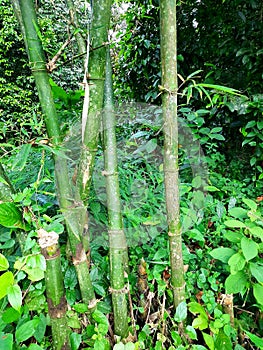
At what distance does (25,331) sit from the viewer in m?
0.57

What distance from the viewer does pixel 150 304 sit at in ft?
Answer: 2.66

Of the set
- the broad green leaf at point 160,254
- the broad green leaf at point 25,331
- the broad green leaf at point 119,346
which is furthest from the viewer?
the broad green leaf at point 160,254

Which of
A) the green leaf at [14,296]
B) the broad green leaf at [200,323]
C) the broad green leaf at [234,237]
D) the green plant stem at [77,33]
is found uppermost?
the green plant stem at [77,33]

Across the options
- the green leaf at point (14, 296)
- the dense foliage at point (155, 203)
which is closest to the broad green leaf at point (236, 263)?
the dense foliage at point (155, 203)

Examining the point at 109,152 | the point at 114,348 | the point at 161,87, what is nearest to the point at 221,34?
the point at 161,87

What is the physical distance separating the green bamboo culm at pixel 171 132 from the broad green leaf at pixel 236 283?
13cm

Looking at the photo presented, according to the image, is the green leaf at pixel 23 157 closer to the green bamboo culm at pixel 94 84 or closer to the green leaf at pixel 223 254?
the green bamboo culm at pixel 94 84

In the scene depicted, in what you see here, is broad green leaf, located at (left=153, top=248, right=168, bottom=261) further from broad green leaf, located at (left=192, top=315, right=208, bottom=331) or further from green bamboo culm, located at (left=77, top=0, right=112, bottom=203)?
green bamboo culm, located at (left=77, top=0, right=112, bottom=203)

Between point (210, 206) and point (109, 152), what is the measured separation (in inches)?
26.3

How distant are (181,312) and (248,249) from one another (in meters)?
0.27

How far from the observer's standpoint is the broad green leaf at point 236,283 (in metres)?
0.75

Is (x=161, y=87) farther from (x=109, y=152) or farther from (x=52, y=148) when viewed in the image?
(x=52, y=148)

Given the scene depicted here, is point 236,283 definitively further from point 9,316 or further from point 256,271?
point 9,316

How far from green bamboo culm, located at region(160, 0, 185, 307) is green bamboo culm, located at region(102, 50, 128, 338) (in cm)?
14
